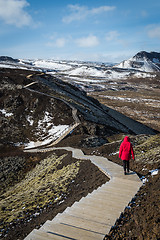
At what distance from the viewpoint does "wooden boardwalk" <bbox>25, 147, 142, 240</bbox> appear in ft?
22.2

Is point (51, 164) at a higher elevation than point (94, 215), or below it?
below

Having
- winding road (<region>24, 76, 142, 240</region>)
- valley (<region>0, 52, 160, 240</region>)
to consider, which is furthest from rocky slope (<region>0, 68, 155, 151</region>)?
winding road (<region>24, 76, 142, 240</region>)

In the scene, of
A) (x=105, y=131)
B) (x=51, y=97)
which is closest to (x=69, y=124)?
Answer: (x=105, y=131)

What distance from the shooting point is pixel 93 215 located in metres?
8.12

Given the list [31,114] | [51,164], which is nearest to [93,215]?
[51,164]

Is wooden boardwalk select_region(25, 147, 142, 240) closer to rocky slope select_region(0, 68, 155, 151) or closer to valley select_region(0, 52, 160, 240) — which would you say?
valley select_region(0, 52, 160, 240)

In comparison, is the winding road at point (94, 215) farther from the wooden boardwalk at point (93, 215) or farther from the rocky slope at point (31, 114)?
the rocky slope at point (31, 114)

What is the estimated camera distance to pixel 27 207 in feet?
42.6

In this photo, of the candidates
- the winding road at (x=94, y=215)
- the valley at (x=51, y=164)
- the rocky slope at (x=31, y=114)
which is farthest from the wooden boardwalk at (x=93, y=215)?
the rocky slope at (x=31, y=114)

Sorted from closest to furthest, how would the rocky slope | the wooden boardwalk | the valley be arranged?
the wooden boardwalk → the valley → the rocky slope

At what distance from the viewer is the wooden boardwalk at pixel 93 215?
267 inches

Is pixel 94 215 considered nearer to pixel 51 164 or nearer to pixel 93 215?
pixel 93 215

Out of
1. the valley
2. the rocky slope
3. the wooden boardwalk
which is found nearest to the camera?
the wooden boardwalk

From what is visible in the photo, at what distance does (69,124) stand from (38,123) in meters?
7.60
